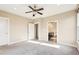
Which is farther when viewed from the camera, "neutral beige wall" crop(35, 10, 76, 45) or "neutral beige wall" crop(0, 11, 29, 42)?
"neutral beige wall" crop(0, 11, 29, 42)

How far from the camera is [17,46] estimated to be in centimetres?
321

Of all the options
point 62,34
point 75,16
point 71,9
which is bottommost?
point 62,34

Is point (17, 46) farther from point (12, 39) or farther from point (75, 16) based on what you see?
point (75, 16)

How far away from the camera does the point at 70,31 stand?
260 cm

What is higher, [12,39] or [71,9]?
[71,9]

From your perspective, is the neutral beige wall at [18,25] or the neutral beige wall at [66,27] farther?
the neutral beige wall at [18,25]

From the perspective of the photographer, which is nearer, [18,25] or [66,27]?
[66,27]
